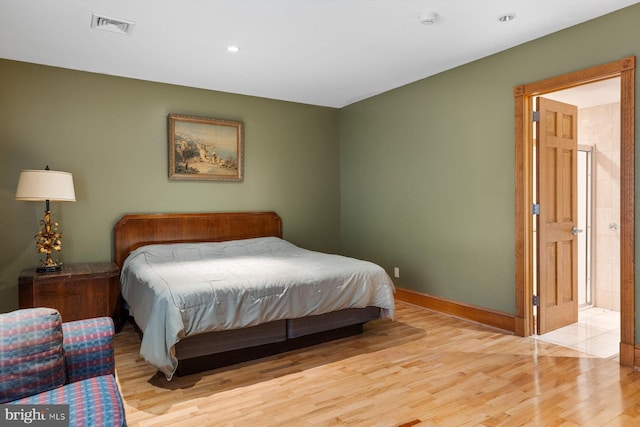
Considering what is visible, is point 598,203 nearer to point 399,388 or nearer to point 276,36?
point 399,388

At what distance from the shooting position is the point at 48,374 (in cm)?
155

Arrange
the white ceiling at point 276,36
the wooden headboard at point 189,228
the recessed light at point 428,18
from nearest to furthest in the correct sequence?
the white ceiling at point 276,36
the recessed light at point 428,18
the wooden headboard at point 189,228

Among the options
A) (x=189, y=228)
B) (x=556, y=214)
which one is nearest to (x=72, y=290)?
(x=189, y=228)

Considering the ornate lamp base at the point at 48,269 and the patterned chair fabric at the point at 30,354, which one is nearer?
the patterned chair fabric at the point at 30,354

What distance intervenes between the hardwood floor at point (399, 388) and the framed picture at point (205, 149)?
198 centimetres

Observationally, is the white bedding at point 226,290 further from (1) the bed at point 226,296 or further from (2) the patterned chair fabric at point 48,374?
(2) the patterned chair fabric at point 48,374

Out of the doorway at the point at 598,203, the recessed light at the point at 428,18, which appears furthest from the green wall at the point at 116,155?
the doorway at the point at 598,203

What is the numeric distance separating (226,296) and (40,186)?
77.1 inches

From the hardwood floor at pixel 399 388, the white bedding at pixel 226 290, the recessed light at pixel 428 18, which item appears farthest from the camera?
the recessed light at pixel 428 18

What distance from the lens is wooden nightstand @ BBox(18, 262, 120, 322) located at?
129 inches

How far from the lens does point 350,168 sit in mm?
5582

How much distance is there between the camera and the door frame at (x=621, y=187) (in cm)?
279

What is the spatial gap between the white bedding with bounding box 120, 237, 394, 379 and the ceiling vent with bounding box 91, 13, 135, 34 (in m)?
1.90

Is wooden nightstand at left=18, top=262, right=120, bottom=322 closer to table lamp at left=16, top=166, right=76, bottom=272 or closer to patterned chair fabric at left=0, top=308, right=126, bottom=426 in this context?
table lamp at left=16, top=166, right=76, bottom=272
